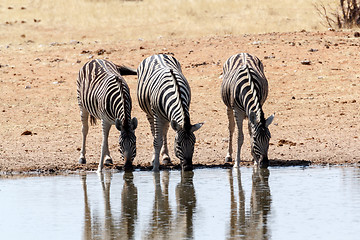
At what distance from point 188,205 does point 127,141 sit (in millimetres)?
2601

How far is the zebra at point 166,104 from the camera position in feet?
35.2

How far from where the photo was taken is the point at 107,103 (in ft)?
39.2

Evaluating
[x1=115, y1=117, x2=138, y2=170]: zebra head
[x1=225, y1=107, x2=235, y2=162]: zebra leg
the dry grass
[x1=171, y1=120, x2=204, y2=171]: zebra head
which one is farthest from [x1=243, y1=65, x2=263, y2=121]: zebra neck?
the dry grass

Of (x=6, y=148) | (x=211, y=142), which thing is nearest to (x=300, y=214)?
(x=211, y=142)

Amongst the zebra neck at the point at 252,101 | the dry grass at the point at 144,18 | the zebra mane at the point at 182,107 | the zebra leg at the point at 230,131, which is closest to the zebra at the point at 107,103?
the zebra mane at the point at 182,107

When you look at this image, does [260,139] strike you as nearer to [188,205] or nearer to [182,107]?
[182,107]

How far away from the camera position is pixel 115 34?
28.6 m

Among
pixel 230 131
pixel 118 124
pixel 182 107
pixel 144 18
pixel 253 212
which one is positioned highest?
pixel 144 18

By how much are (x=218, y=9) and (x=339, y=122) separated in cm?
1840

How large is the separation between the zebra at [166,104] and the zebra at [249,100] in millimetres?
862

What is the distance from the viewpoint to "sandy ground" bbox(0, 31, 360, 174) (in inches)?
542

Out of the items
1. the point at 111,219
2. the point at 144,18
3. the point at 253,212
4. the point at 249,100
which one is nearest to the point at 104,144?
the point at 249,100

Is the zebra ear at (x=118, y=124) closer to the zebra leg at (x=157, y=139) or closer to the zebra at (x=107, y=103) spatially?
the zebra at (x=107, y=103)

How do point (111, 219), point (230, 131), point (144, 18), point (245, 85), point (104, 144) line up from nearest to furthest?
point (111, 219) < point (245, 85) < point (104, 144) < point (230, 131) < point (144, 18)
